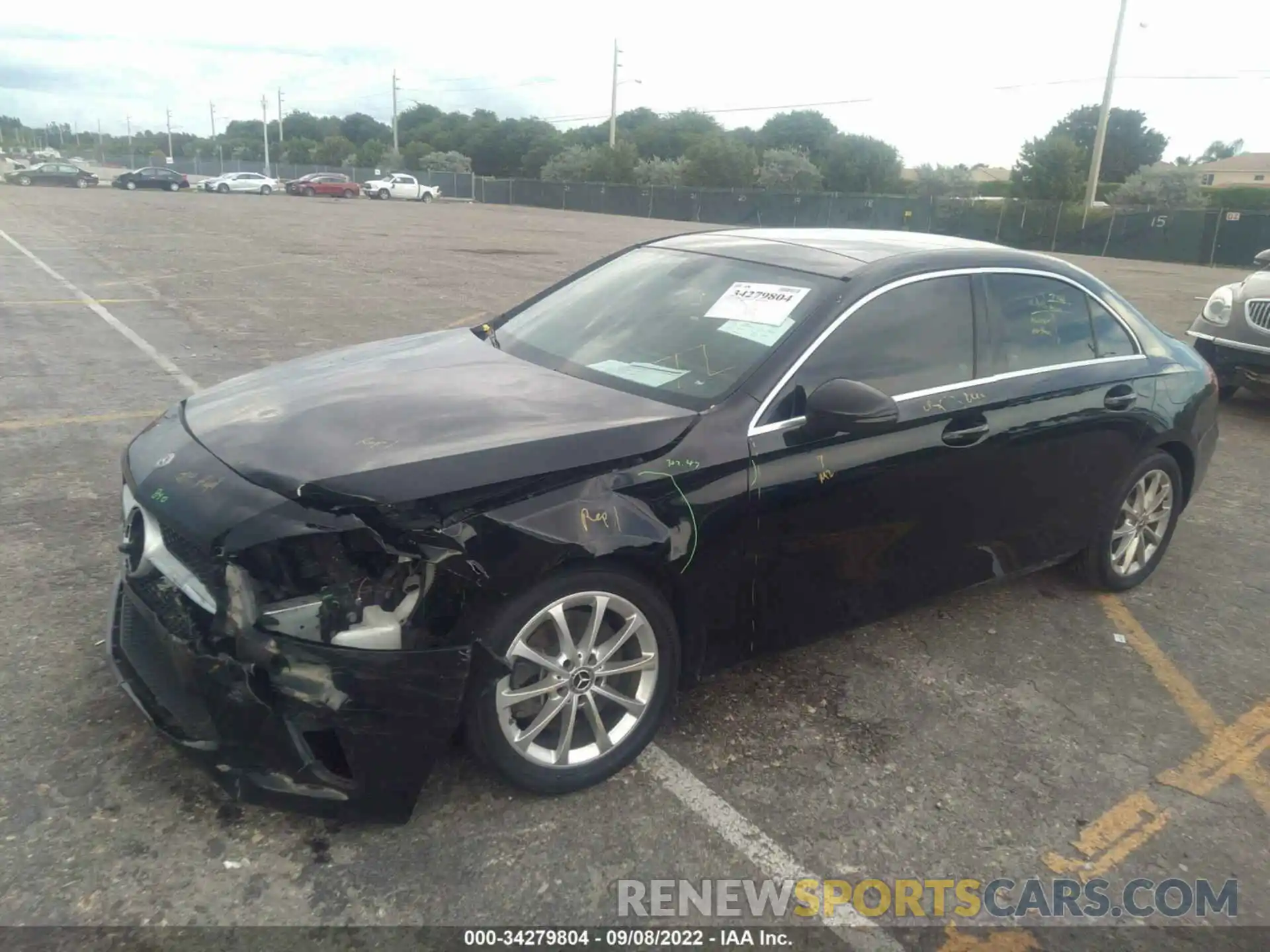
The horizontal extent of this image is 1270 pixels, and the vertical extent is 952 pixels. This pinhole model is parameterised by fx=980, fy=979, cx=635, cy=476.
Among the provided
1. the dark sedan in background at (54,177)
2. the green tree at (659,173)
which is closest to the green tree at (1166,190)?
the green tree at (659,173)

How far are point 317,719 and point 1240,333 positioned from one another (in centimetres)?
853

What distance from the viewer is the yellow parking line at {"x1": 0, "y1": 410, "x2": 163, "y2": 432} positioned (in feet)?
20.2

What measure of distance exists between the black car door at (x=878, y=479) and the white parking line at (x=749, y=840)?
0.57m

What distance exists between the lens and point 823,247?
3.98 meters

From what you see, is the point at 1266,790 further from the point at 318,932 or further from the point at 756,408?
the point at 318,932

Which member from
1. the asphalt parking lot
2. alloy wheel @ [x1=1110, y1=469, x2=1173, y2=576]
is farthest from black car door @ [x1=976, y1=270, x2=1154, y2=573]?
the asphalt parking lot

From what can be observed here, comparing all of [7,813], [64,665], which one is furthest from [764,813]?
[64,665]

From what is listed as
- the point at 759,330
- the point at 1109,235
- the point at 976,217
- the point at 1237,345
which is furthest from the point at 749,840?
the point at 976,217

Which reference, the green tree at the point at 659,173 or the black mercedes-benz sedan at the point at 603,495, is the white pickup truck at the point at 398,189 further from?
the black mercedes-benz sedan at the point at 603,495

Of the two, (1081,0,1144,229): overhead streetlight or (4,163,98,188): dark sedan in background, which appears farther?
(4,163,98,188): dark sedan in background

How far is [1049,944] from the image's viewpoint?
8.20 feet

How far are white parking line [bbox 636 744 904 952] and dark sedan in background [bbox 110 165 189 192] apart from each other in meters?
55.8

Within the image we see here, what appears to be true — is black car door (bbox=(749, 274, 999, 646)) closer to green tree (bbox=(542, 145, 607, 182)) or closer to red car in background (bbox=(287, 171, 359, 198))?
red car in background (bbox=(287, 171, 359, 198))

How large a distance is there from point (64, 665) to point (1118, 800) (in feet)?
11.6
